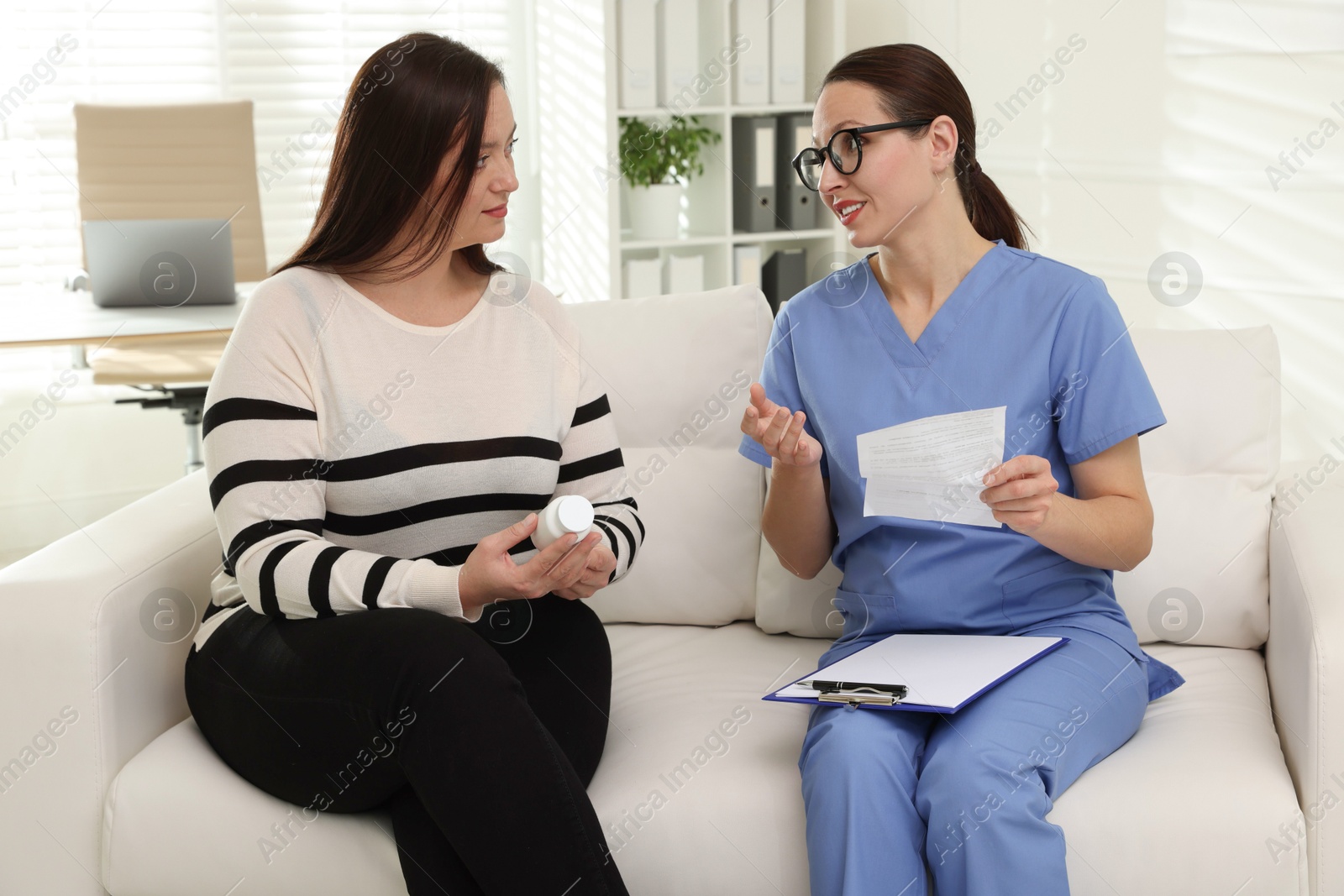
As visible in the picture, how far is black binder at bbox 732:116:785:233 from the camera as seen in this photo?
3.45 meters

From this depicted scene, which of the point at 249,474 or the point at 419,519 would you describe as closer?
the point at 249,474

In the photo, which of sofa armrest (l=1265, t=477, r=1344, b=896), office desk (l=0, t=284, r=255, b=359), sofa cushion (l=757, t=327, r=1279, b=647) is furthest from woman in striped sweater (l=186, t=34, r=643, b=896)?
office desk (l=0, t=284, r=255, b=359)

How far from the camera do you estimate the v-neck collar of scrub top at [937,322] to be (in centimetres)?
140

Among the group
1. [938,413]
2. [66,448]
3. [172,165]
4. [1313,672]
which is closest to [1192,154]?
[938,413]

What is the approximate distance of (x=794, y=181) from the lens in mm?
3557

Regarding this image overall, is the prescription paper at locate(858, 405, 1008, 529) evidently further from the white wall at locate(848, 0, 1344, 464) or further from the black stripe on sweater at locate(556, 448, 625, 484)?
the white wall at locate(848, 0, 1344, 464)

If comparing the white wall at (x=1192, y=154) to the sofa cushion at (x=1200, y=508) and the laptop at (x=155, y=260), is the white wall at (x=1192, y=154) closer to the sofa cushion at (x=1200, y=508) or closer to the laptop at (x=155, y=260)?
the sofa cushion at (x=1200, y=508)

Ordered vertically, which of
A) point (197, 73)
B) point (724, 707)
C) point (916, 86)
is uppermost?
point (197, 73)

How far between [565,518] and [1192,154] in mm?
2045

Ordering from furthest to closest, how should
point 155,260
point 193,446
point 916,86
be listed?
point 193,446 < point 155,260 < point 916,86

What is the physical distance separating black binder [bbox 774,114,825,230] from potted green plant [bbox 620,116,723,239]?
7.5 inches

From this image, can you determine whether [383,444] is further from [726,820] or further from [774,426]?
[726,820]

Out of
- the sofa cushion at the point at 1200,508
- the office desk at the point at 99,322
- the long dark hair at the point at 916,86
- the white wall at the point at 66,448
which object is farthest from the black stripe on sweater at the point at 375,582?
the white wall at the point at 66,448

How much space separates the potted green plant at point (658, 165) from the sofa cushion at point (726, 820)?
2.41 m
